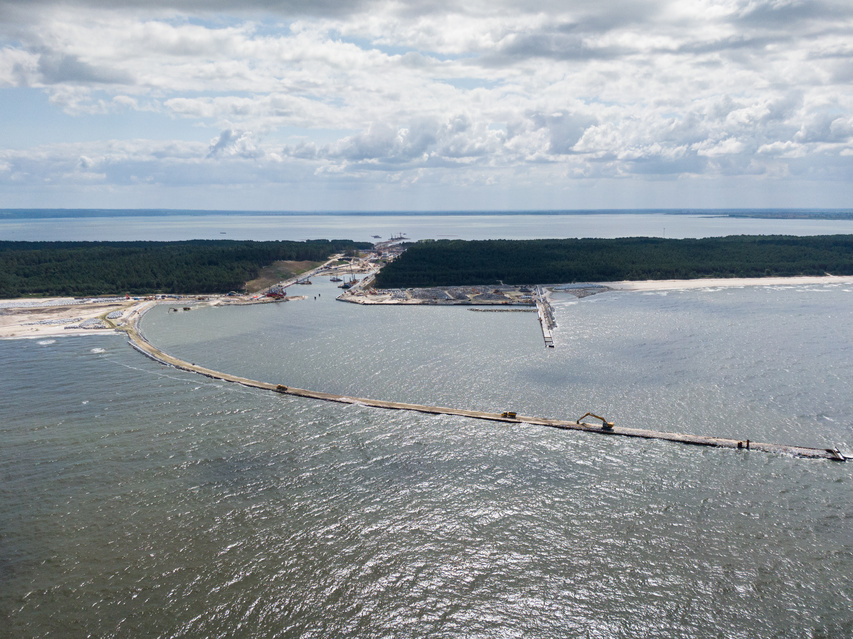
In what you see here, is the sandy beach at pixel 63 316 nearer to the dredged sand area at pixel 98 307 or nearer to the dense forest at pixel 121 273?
the dredged sand area at pixel 98 307

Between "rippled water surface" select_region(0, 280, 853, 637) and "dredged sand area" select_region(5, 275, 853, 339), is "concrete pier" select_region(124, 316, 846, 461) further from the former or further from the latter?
"dredged sand area" select_region(5, 275, 853, 339)

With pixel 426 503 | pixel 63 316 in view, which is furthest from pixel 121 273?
pixel 426 503

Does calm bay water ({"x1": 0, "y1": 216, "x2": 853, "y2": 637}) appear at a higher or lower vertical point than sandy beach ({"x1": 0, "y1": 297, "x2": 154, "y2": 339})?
lower

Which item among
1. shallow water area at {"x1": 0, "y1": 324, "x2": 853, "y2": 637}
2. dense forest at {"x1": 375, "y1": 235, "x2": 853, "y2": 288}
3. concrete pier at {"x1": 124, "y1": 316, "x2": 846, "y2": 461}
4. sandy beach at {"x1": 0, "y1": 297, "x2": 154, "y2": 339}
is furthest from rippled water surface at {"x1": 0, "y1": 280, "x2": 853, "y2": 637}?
dense forest at {"x1": 375, "y1": 235, "x2": 853, "y2": 288}

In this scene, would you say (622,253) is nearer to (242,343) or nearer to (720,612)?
(242,343)

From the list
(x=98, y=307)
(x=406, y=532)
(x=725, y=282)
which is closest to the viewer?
(x=406, y=532)

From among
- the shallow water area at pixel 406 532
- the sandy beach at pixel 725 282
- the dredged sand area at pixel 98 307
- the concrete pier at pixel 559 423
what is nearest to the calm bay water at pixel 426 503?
the shallow water area at pixel 406 532

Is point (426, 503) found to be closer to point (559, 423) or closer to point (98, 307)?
point (559, 423)
